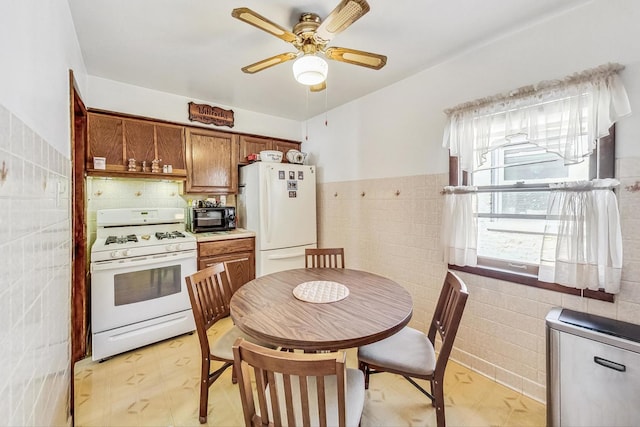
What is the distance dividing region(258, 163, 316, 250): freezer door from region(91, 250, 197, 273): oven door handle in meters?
0.82

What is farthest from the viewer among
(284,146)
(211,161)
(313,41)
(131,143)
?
(284,146)

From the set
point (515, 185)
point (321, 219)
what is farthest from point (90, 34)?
point (515, 185)

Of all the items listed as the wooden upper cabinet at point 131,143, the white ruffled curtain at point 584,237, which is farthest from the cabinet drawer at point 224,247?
the white ruffled curtain at point 584,237

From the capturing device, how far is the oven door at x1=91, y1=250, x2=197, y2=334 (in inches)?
87.6

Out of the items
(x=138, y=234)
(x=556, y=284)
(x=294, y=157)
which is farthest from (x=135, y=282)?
(x=556, y=284)

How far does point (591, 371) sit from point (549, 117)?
1.44 meters

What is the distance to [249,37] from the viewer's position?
1.91 metres

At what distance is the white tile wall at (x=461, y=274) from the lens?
1470mm

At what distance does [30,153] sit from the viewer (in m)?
0.86

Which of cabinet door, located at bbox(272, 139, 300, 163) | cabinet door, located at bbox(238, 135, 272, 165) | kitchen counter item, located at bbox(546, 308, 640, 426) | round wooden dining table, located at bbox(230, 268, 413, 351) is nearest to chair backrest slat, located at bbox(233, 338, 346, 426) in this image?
round wooden dining table, located at bbox(230, 268, 413, 351)

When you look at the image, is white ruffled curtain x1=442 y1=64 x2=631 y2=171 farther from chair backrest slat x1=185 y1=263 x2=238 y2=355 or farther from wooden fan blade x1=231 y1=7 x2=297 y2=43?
chair backrest slat x1=185 y1=263 x2=238 y2=355

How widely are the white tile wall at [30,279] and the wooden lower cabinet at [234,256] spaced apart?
1453 millimetres

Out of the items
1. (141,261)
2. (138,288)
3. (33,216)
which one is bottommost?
(138,288)

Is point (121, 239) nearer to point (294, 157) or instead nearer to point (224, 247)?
point (224, 247)
